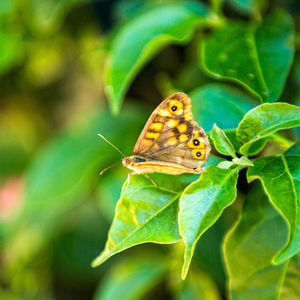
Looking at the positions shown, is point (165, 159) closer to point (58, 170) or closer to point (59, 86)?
point (58, 170)

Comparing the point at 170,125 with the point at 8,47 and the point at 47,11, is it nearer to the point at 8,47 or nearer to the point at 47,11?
the point at 47,11

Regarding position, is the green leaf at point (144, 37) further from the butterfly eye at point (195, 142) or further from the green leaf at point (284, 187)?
the green leaf at point (284, 187)

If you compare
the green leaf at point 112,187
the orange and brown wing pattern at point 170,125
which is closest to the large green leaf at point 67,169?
the green leaf at point 112,187

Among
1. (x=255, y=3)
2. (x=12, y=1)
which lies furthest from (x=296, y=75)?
(x=12, y=1)

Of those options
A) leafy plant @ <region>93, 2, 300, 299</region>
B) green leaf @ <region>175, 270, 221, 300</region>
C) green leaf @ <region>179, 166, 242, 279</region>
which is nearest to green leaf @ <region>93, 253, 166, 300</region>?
green leaf @ <region>175, 270, 221, 300</region>

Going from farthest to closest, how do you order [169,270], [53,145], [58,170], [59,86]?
1. [59,86]
2. [53,145]
3. [58,170]
4. [169,270]

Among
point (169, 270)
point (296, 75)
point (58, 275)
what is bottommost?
point (58, 275)
